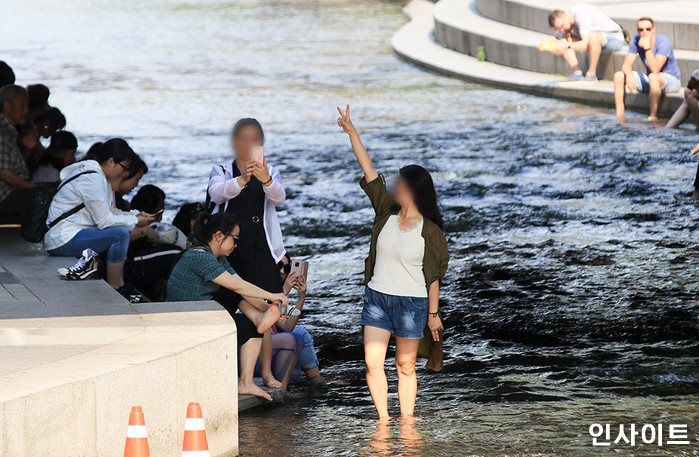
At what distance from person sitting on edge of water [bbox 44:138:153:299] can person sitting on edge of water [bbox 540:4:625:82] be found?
11.4 meters

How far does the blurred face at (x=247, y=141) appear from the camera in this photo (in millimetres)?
7055

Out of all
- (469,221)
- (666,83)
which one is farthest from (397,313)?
(666,83)

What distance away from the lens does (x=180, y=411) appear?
18.3ft

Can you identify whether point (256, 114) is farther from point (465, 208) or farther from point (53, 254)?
point (53, 254)

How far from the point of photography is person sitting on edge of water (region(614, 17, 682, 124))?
15673 millimetres

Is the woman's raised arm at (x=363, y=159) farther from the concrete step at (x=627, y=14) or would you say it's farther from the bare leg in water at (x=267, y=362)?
the concrete step at (x=627, y=14)

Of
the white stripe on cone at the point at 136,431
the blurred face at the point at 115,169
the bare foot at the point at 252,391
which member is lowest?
the bare foot at the point at 252,391

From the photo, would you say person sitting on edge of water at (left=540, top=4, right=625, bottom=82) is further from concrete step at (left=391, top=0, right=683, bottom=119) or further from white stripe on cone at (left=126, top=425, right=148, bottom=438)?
white stripe on cone at (left=126, top=425, right=148, bottom=438)

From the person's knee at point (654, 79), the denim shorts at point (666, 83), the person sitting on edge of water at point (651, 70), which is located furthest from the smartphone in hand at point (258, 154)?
the denim shorts at point (666, 83)

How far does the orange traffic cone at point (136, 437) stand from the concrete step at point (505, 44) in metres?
13.8

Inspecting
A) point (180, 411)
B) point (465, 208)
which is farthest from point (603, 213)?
point (180, 411)

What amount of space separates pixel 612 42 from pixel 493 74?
115 inches

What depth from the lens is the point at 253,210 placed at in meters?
7.22

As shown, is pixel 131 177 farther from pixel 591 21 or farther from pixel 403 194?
pixel 591 21
